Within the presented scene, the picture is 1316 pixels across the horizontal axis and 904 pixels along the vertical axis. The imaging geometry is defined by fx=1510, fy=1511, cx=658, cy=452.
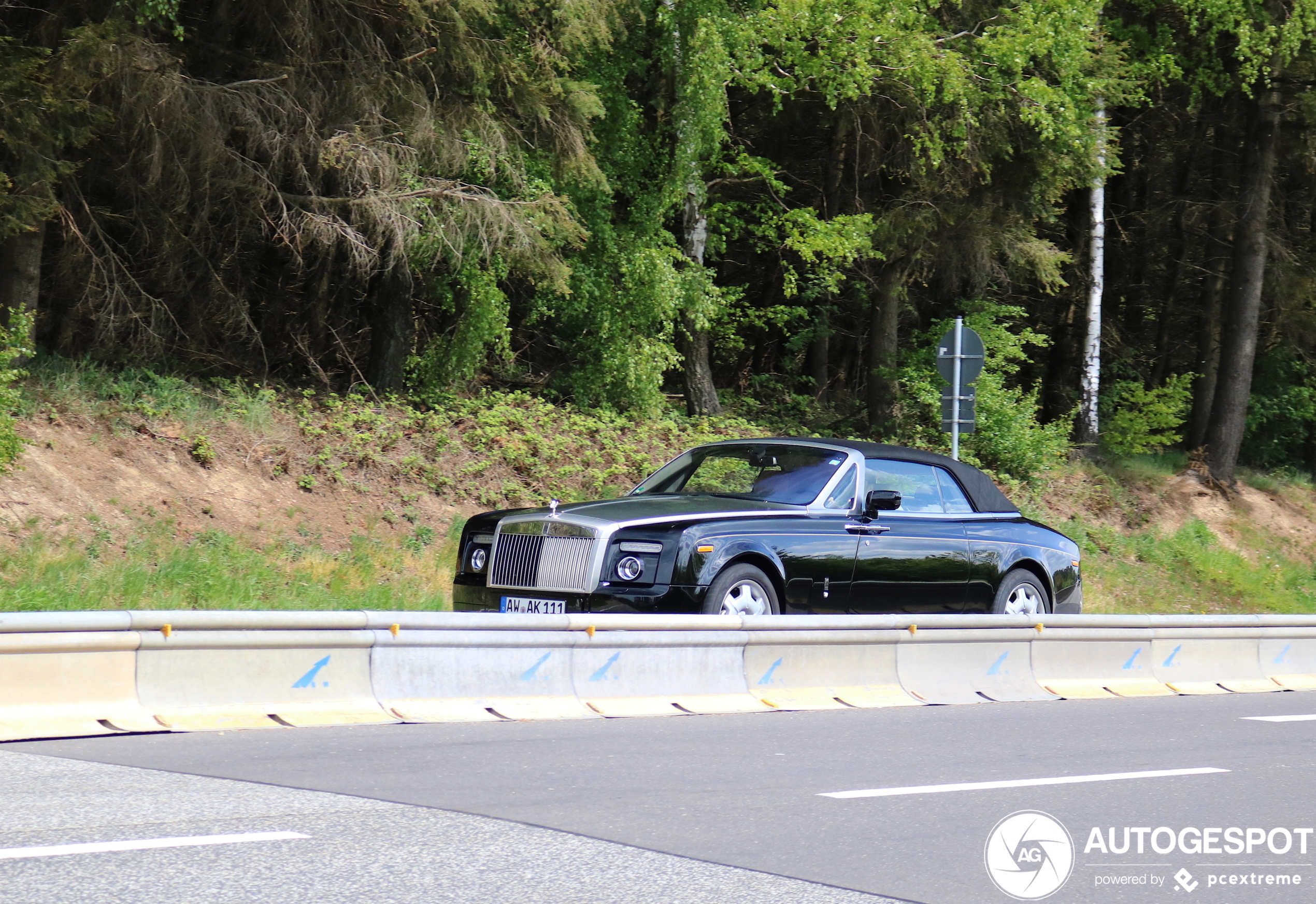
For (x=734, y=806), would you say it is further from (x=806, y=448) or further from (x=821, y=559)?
(x=806, y=448)

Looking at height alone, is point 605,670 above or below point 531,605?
below

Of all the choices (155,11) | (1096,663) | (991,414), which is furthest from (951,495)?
(991,414)

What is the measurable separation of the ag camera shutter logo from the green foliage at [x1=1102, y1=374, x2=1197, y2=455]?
22905mm

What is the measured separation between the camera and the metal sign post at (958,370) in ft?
54.8

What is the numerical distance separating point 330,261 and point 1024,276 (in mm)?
13753

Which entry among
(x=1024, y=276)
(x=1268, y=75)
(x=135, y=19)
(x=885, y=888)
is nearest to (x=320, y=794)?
(x=885, y=888)

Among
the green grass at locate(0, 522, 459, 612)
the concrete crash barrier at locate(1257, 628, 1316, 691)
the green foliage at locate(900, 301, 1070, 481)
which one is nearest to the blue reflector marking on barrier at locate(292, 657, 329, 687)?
the green grass at locate(0, 522, 459, 612)

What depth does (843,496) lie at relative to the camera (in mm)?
11703

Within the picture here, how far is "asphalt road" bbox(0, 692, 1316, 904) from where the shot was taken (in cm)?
532

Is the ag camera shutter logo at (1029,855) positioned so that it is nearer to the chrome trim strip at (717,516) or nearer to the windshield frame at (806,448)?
the chrome trim strip at (717,516)

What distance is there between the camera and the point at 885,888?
527cm

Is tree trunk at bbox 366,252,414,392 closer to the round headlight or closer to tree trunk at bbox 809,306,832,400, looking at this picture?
tree trunk at bbox 809,306,832,400

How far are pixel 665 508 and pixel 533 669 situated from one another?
1.76 m

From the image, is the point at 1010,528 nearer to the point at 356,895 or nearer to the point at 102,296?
the point at 356,895
